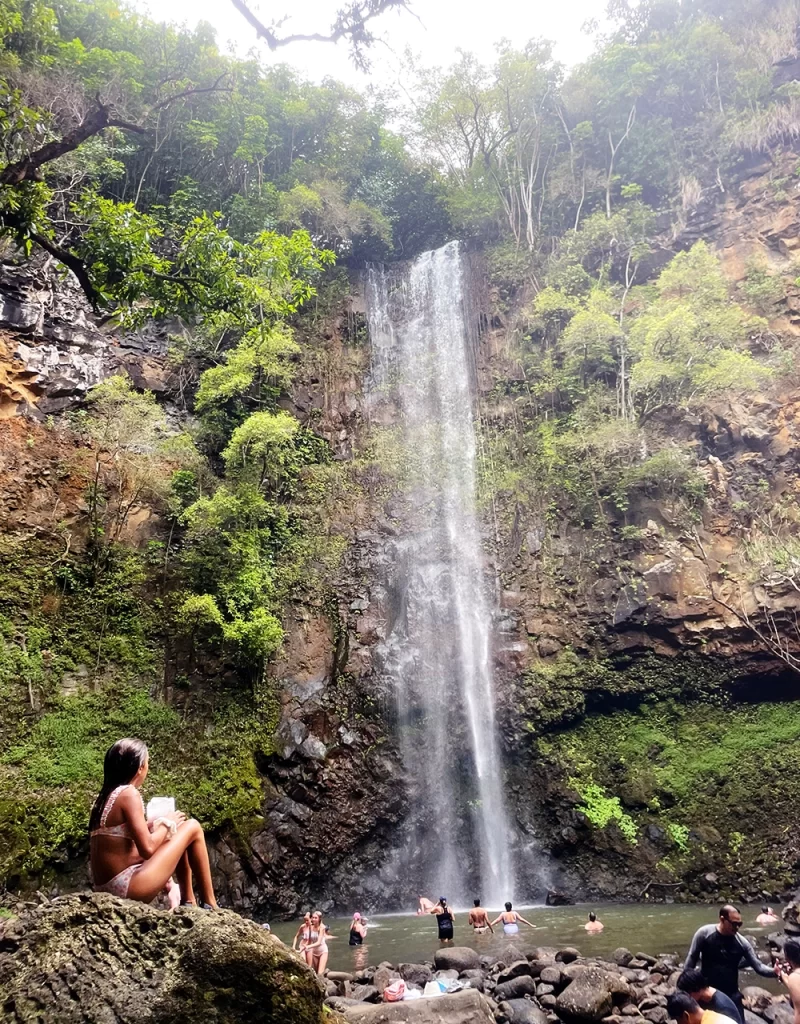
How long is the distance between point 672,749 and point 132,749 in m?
12.8

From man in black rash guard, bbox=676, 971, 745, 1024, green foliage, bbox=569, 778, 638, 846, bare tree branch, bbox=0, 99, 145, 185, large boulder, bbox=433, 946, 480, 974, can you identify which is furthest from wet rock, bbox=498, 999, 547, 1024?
bare tree branch, bbox=0, 99, 145, 185

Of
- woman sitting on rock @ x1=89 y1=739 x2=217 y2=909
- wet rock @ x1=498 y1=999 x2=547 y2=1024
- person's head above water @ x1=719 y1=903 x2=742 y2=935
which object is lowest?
wet rock @ x1=498 y1=999 x2=547 y2=1024

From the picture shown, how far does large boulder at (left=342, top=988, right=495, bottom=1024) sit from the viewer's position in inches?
157

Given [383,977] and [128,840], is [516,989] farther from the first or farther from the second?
[128,840]

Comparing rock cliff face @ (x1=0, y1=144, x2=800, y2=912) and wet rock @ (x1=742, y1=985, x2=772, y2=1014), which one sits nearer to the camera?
wet rock @ (x1=742, y1=985, x2=772, y2=1014)

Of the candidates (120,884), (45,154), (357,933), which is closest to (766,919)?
(357,933)

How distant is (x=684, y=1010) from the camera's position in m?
3.81

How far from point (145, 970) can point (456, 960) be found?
6.49 m

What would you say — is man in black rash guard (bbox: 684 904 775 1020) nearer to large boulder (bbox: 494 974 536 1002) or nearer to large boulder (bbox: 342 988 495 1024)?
large boulder (bbox: 342 988 495 1024)

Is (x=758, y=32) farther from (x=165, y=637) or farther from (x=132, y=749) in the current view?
(x=132, y=749)

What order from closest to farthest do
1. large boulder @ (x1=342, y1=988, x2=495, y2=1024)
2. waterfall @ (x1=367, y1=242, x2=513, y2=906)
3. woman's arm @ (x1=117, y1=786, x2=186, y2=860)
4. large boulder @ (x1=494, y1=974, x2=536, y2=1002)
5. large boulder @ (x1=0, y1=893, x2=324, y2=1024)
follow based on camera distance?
large boulder @ (x1=0, y1=893, x2=324, y2=1024) → woman's arm @ (x1=117, y1=786, x2=186, y2=860) → large boulder @ (x1=342, y1=988, x2=495, y2=1024) → large boulder @ (x1=494, y1=974, x2=536, y2=1002) → waterfall @ (x1=367, y1=242, x2=513, y2=906)

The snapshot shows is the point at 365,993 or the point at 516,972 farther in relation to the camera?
the point at 516,972

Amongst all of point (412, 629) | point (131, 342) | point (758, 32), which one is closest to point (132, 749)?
point (412, 629)

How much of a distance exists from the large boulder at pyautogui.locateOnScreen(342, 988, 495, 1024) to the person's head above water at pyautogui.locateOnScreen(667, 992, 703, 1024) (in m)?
1.13
